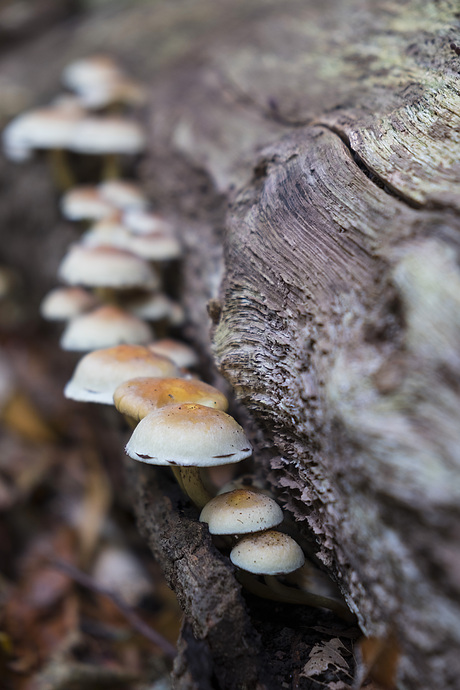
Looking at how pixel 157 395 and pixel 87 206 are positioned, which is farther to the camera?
pixel 87 206

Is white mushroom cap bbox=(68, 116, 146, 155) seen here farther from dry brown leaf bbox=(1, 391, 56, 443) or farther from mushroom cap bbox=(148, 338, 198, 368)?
dry brown leaf bbox=(1, 391, 56, 443)

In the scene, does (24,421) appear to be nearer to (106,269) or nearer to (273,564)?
(106,269)

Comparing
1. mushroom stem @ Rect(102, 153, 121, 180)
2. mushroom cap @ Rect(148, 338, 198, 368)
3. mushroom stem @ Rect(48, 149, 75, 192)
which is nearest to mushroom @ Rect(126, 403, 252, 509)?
mushroom cap @ Rect(148, 338, 198, 368)

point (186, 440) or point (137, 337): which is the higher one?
point (186, 440)

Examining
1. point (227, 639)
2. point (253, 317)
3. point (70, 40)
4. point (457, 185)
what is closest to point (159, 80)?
point (70, 40)

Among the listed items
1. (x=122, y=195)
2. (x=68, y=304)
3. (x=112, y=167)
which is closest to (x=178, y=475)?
(x=68, y=304)

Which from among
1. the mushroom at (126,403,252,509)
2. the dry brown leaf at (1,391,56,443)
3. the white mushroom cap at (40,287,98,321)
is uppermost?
the mushroom at (126,403,252,509)

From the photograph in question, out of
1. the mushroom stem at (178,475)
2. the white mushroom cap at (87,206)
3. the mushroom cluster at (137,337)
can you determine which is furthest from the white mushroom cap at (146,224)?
the mushroom stem at (178,475)
